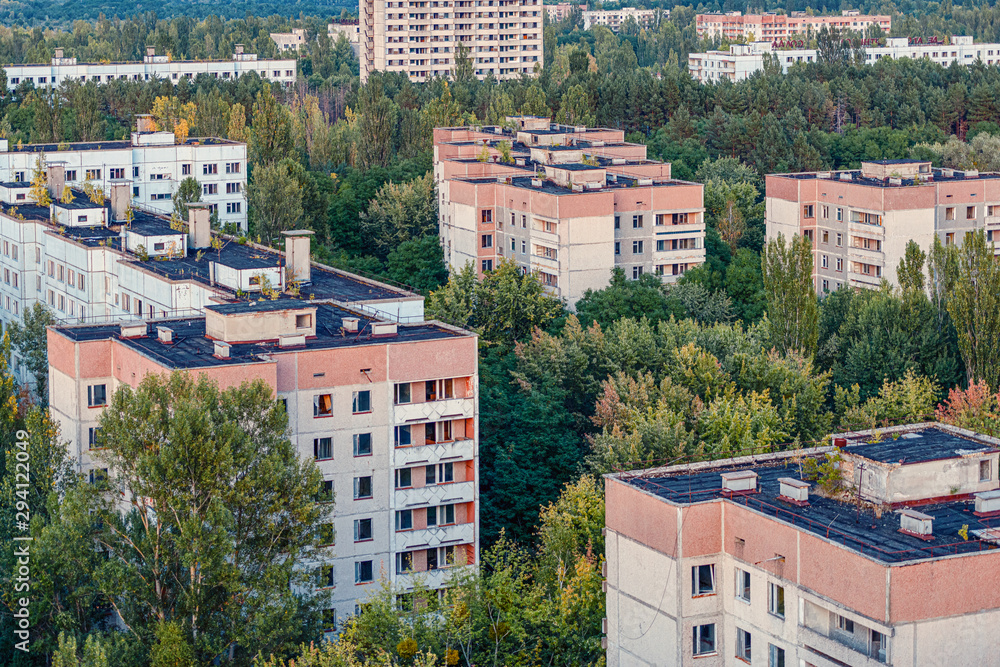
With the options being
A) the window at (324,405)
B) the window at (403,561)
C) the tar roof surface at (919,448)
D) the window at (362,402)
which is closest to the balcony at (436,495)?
the window at (403,561)

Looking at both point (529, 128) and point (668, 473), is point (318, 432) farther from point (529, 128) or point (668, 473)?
point (529, 128)

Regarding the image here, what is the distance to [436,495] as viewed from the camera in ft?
137

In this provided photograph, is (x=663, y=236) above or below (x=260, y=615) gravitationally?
above

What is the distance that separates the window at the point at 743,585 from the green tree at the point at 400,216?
2395 inches

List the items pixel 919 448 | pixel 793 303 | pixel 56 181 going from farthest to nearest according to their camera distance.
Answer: pixel 56 181 < pixel 793 303 < pixel 919 448

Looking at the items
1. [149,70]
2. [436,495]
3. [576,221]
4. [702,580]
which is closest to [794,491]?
[702,580]

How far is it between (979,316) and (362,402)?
25.3 m

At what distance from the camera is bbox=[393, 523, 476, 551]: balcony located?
4134cm

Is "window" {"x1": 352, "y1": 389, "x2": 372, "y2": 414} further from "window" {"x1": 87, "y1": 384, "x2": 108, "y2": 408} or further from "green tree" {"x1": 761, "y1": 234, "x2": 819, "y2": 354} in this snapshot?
"green tree" {"x1": 761, "y1": 234, "x2": 819, "y2": 354}

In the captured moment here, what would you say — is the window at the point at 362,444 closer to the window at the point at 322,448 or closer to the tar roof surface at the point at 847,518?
the window at the point at 322,448

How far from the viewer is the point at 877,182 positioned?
74062 mm

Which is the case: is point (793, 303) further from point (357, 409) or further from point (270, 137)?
point (270, 137)

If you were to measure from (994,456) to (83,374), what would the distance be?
23.8 metres

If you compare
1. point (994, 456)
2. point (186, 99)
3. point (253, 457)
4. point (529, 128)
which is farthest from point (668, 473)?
point (186, 99)
